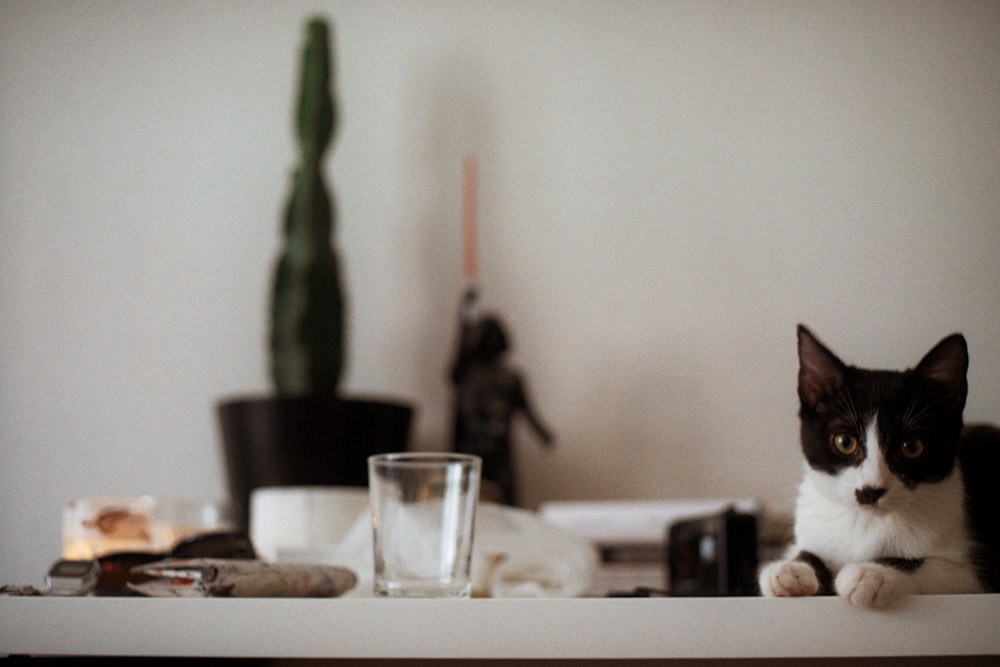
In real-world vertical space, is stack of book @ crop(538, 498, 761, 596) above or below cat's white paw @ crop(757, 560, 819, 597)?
below

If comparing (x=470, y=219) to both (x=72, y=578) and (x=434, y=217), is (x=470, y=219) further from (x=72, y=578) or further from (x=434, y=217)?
(x=72, y=578)

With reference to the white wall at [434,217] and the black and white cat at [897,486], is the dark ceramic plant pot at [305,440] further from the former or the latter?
the black and white cat at [897,486]

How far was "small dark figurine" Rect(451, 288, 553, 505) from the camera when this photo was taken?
970mm

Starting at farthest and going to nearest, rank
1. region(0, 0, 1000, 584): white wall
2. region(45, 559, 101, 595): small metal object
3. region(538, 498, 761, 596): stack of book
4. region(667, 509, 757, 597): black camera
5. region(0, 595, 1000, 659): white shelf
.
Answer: region(0, 0, 1000, 584): white wall, region(538, 498, 761, 596): stack of book, region(667, 509, 757, 597): black camera, region(45, 559, 101, 595): small metal object, region(0, 595, 1000, 659): white shelf

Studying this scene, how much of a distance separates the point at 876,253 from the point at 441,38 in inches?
23.4

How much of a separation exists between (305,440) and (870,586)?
592mm

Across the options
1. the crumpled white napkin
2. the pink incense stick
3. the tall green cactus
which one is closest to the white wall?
the pink incense stick

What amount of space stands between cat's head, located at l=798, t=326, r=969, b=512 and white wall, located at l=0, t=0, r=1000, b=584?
0.39 meters

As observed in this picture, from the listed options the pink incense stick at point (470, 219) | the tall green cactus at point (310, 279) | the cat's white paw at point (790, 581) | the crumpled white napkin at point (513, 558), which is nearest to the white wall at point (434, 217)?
the pink incense stick at point (470, 219)

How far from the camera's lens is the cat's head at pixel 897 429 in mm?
538

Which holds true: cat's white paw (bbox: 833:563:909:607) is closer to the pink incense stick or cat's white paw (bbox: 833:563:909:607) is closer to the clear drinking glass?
the clear drinking glass

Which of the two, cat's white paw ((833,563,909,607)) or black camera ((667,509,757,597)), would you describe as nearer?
cat's white paw ((833,563,909,607))

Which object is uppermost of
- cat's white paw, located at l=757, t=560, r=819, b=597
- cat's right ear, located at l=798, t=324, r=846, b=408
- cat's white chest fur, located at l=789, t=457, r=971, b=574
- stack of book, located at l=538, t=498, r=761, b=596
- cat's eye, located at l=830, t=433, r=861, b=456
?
cat's right ear, located at l=798, t=324, r=846, b=408

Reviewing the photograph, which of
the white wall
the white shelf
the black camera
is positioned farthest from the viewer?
the white wall
